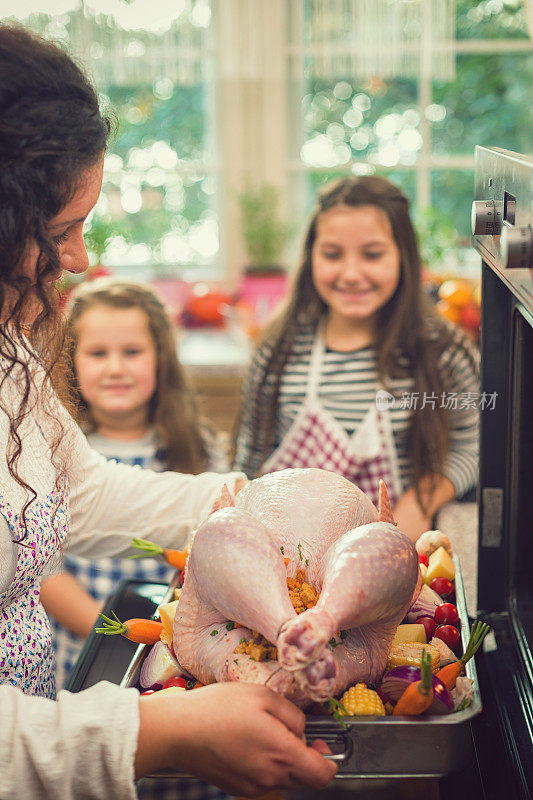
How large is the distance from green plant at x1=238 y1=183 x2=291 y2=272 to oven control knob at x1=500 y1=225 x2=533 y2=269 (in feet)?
8.89

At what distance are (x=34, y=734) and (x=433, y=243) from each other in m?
2.64

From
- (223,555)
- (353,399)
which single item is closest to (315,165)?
(353,399)

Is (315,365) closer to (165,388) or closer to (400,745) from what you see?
(165,388)

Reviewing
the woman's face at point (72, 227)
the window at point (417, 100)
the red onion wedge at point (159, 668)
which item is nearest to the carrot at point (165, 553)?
the red onion wedge at point (159, 668)

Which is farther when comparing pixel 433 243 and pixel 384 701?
pixel 433 243

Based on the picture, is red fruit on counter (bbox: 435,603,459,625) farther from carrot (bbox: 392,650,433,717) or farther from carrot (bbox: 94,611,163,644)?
carrot (bbox: 94,611,163,644)

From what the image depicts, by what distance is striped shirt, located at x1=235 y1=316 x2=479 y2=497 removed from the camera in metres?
1.62

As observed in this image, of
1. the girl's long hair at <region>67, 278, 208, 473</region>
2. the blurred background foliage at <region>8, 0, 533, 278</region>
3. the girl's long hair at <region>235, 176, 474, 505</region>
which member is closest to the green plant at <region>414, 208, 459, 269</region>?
the blurred background foliage at <region>8, 0, 533, 278</region>

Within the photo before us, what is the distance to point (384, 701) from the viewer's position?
0.66m

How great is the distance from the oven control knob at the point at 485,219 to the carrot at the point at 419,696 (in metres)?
0.35

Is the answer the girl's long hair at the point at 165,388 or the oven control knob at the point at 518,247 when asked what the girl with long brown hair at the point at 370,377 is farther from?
the oven control knob at the point at 518,247

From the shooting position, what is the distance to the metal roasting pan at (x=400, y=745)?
0.59 metres

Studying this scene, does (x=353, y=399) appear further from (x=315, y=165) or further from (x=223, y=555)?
(x=315, y=165)

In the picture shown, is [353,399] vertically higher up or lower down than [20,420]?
lower down
